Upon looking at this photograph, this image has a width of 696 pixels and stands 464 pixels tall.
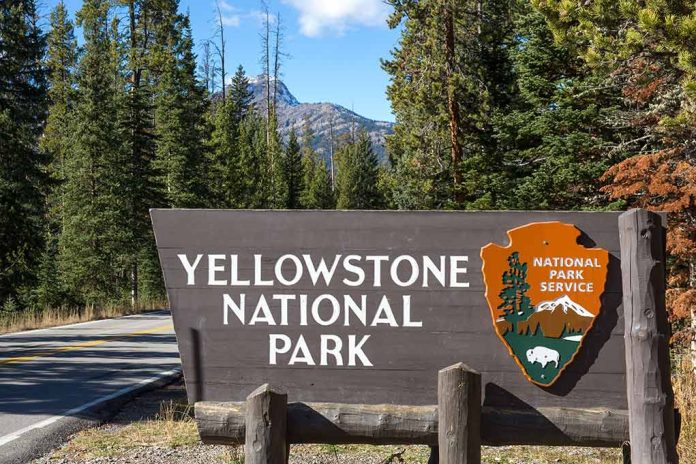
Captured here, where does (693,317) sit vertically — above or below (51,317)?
above

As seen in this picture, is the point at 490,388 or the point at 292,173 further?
the point at 292,173

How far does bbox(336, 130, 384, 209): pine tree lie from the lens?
7181 centimetres

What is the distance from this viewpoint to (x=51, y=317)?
20953 mm

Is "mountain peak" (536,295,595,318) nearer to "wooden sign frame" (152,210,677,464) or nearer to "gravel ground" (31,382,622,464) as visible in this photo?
"wooden sign frame" (152,210,677,464)

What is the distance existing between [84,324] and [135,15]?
28.7m

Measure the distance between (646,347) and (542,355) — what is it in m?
0.49

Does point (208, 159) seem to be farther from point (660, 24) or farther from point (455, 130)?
point (660, 24)

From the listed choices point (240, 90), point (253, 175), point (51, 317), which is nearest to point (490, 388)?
point (51, 317)

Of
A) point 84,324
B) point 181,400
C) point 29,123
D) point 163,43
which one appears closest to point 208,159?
point 163,43

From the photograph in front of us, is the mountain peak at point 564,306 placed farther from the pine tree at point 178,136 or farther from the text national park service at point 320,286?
the pine tree at point 178,136

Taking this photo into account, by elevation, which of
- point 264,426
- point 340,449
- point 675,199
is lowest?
point 340,449

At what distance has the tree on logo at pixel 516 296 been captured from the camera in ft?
11.6

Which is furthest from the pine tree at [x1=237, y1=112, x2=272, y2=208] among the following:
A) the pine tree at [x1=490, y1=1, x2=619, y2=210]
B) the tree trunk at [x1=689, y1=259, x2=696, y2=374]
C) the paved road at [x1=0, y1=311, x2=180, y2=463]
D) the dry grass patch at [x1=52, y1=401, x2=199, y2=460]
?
the dry grass patch at [x1=52, y1=401, x2=199, y2=460]

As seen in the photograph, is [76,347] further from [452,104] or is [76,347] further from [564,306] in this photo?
[452,104]
